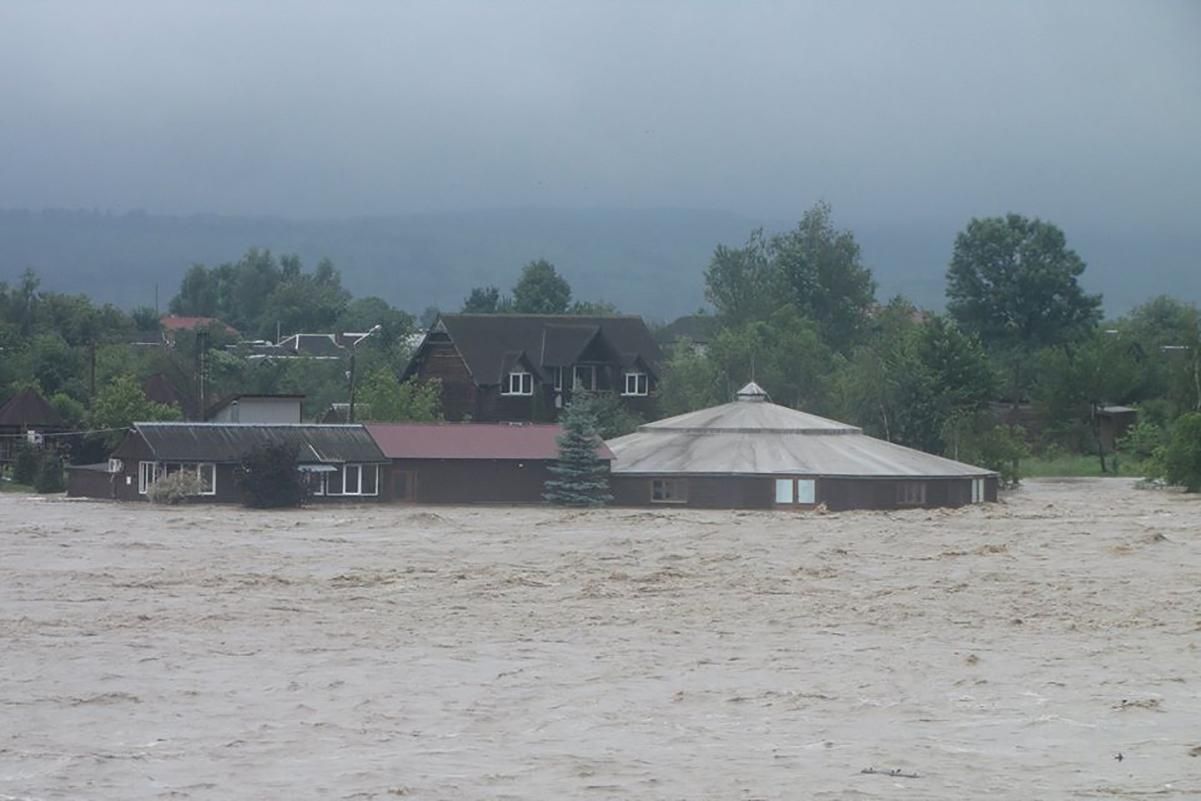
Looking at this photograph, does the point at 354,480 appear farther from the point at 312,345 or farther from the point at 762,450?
the point at 312,345

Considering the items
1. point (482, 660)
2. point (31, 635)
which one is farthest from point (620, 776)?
point (31, 635)

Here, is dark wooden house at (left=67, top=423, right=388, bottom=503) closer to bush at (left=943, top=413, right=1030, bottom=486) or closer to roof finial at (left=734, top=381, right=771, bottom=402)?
roof finial at (left=734, top=381, right=771, bottom=402)

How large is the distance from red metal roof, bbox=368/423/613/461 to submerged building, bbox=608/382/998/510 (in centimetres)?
231

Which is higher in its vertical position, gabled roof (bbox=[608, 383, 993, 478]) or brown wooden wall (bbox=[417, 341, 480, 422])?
brown wooden wall (bbox=[417, 341, 480, 422])

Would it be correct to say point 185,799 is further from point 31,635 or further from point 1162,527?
point 1162,527

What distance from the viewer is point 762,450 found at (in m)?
69.8

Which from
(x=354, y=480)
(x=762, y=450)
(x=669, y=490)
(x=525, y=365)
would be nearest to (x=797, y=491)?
(x=762, y=450)

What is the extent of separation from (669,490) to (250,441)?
15.4 meters

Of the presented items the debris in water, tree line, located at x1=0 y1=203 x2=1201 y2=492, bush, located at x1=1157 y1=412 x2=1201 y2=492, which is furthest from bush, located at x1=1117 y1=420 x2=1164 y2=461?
the debris in water

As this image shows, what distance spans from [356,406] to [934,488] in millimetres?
32284

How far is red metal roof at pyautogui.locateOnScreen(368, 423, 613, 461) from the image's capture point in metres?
68.1

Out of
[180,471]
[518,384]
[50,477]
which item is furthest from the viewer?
[518,384]

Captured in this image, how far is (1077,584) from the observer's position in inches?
1531

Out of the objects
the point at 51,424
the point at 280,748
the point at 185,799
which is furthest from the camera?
the point at 51,424
